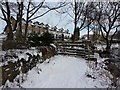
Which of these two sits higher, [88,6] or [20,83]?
[88,6]

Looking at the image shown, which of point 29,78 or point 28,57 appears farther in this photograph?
point 28,57

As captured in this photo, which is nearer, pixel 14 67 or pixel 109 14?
pixel 14 67

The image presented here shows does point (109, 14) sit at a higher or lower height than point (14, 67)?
higher

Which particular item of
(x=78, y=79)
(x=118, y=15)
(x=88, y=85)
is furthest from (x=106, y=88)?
(x=118, y=15)

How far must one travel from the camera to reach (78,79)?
605 centimetres

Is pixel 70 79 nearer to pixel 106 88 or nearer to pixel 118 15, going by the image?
pixel 106 88

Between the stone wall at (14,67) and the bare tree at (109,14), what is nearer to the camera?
the stone wall at (14,67)

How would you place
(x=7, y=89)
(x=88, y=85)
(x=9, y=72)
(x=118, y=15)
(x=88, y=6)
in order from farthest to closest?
(x=88, y=6), (x=118, y=15), (x=88, y=85), (x=9, y=72), (x=7, y=89)

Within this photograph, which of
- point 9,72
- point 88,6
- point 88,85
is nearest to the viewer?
point 9,72

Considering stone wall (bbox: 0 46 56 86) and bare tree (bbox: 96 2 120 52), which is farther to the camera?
bare tree (bbox: 96 2 120 52)

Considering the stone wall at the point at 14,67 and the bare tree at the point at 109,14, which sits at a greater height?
the bare tree at the point at 109,14

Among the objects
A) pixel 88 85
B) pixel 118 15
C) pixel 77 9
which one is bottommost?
pixel 88 85

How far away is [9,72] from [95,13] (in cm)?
1721

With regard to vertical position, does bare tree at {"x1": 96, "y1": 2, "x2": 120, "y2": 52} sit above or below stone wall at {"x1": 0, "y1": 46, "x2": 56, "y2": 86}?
above
